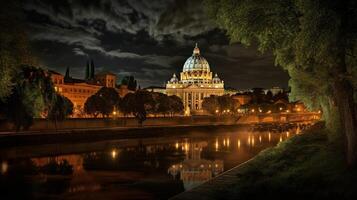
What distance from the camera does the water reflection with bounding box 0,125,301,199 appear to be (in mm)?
21531

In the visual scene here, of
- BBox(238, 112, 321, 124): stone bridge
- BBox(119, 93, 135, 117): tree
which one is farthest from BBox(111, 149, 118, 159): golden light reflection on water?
BBox(238, 112, 321, 124): stone bridge

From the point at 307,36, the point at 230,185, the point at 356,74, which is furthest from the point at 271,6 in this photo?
the point at 230,185

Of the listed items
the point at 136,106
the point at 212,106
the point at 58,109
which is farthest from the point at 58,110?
the point at 212,106

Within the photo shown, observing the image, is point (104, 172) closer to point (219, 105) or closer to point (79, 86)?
point (79, 86)

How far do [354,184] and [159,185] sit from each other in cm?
1269

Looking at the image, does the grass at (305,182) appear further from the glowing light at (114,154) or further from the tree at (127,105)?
the tree at (127,105)

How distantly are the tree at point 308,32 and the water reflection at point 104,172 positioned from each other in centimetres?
860

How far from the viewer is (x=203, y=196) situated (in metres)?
15.3

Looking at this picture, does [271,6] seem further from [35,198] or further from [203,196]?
[35,198]

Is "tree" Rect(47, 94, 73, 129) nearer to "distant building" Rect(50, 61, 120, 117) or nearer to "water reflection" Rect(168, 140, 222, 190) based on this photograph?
"water reflection" Rect(168, 140, 222, 190)

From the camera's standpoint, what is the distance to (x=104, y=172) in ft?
96.3

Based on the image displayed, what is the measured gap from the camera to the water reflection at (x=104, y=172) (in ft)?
70.6

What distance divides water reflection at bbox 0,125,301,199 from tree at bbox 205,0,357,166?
8.60 metres

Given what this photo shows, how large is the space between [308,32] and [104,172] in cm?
2004
